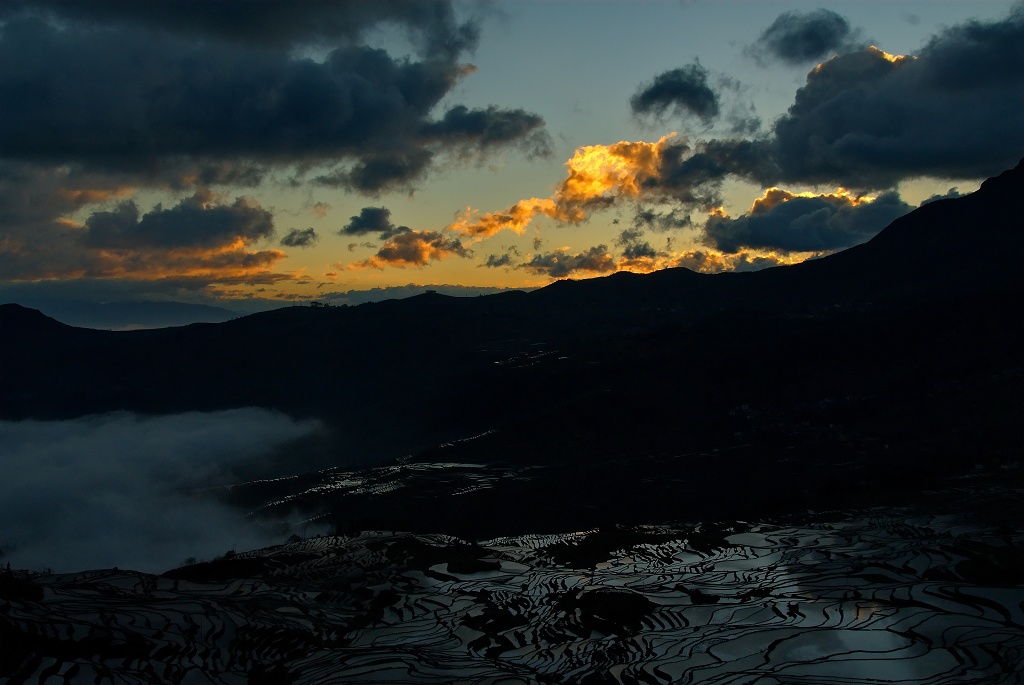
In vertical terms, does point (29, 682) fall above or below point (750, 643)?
above

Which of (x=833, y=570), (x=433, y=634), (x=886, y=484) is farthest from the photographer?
(x=886, y=484)

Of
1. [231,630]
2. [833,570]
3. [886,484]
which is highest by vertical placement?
[231,630]

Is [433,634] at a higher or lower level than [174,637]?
lower

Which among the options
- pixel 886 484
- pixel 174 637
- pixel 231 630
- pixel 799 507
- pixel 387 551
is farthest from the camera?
pixel 886 484

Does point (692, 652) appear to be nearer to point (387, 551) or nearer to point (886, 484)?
point (387, 551)

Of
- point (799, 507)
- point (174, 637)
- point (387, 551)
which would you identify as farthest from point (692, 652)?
point (799, 507)

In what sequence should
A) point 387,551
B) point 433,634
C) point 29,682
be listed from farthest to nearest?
point 387,551
point 433,634
point 29,682

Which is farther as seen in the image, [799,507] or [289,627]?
[799,507]

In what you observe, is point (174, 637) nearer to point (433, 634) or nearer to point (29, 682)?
point (29, 682)

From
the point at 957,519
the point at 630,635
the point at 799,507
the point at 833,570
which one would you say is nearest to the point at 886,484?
the point at 799,507
